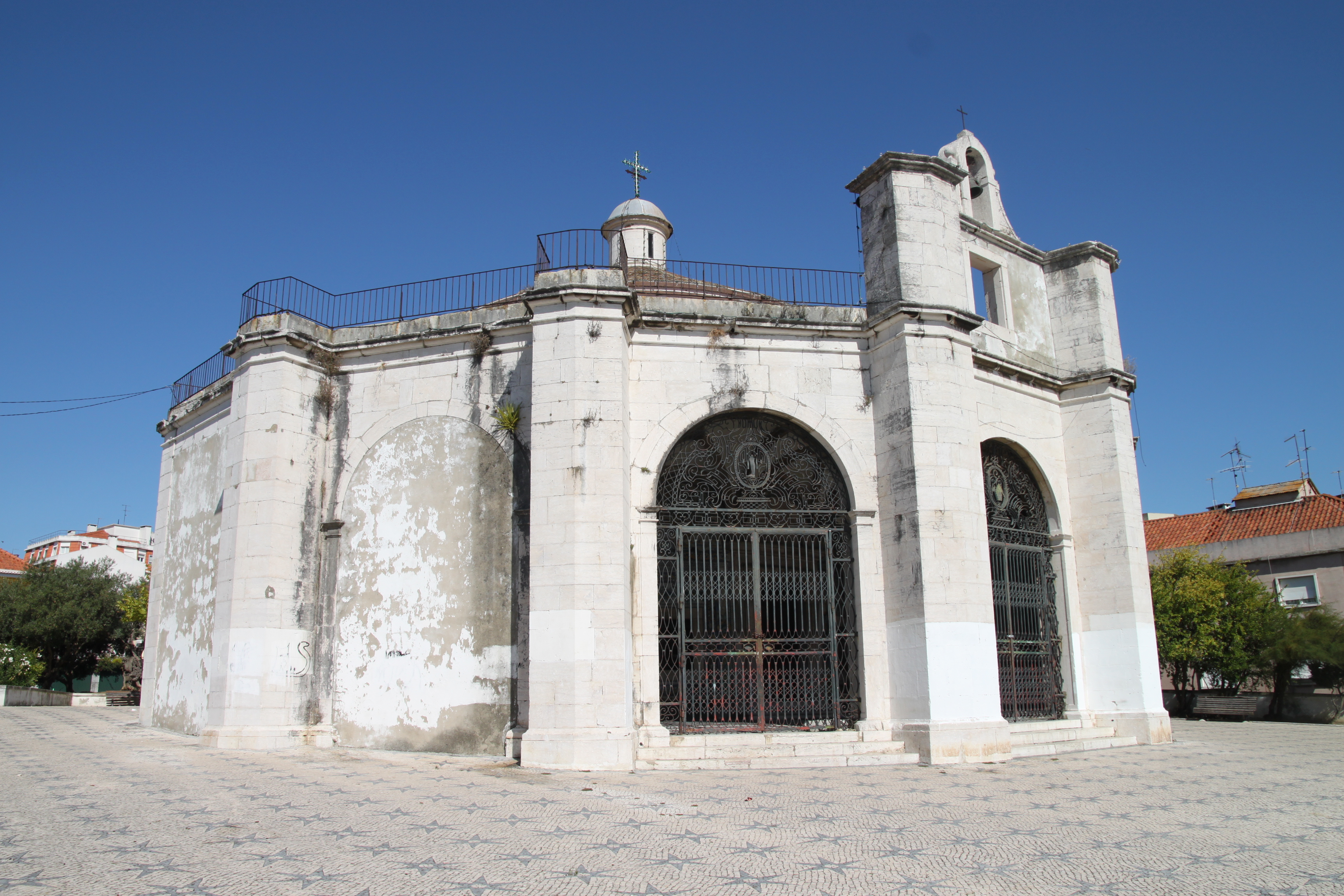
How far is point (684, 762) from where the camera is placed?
9711 millimetres

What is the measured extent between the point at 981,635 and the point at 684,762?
389 centimetres

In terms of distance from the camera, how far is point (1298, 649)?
1678 cm

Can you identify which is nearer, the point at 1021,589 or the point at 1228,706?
the point at 1021,589

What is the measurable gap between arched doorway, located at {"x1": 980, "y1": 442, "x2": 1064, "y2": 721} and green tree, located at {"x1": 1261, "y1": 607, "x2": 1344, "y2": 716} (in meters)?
7.28

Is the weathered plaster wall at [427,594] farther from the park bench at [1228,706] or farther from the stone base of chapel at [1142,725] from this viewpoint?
the park bench at [1228,706]

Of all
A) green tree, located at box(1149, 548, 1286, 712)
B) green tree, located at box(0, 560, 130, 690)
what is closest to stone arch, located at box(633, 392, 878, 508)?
green tree, located at box(1149, 548, 1286, 712)

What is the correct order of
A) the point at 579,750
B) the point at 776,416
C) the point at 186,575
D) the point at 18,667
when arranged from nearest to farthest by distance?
the point at 579,750
the point at 776,416
the point at 186,575
the point at 18,667

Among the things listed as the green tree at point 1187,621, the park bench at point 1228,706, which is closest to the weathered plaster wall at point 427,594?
the green tree at point 1187,621

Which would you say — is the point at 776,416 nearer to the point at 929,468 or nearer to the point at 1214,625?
the point at 929,468

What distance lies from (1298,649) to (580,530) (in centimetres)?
1503

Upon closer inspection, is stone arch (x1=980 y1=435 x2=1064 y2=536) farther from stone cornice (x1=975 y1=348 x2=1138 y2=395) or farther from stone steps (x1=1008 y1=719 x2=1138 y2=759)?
stone steps (x1=1008 y1=719 x2=1138 y2=759)

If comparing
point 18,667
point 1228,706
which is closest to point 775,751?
point 1228,706

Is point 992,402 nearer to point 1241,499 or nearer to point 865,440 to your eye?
point 865,440

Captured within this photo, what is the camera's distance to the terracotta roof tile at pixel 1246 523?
2292 cm
